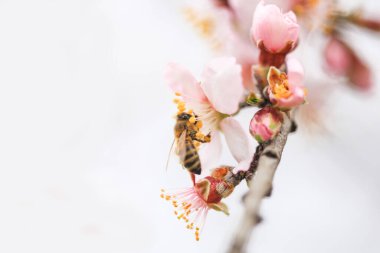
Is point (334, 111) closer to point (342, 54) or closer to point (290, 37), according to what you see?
point (342, 54)

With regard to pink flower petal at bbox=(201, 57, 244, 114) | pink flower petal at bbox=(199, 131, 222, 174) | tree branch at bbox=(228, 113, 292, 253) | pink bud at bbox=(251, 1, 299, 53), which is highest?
pink bud at bbox=(251, 1, 299, 53)

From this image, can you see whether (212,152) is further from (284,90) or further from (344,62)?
(344,62)

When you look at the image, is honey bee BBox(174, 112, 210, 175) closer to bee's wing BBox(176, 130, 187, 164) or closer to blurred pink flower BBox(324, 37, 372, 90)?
bee's wing BBox(176, 130, 187, 164)

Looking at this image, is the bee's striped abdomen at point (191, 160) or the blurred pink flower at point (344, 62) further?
the blurred pink flower at point (344, 62)

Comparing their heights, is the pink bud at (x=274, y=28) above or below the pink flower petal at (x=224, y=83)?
above

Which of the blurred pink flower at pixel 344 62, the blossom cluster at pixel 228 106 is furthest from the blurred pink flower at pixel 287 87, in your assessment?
the blurred pink flower at pixel 344 62

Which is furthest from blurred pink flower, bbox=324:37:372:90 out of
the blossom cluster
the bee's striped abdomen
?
the bee's striped abdomen

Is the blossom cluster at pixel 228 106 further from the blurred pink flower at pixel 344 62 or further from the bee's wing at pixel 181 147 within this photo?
the blurred pink flower at pixel 344 62

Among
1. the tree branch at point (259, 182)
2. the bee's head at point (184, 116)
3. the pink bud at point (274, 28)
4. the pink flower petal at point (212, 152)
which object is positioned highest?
the pink bud at point (274, 28)
